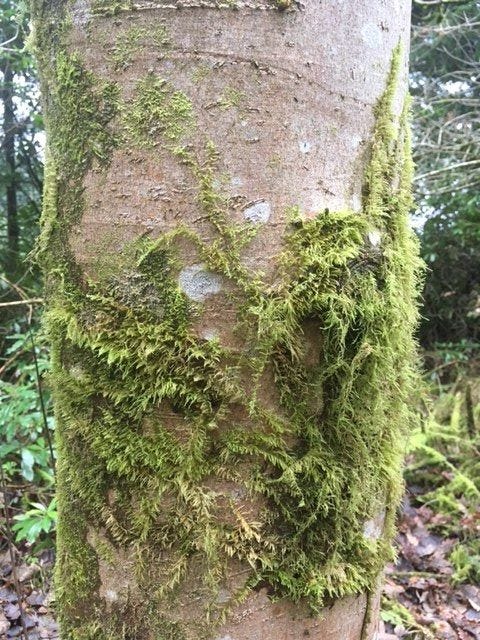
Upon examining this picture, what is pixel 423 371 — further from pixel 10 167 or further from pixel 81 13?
pixel 10 167

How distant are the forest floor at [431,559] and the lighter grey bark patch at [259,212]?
1.06m

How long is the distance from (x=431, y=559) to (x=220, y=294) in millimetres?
3439

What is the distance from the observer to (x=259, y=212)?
2.99ft

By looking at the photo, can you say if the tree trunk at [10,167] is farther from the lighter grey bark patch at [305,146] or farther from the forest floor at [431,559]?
the lighter grey bark patch at [305,146]

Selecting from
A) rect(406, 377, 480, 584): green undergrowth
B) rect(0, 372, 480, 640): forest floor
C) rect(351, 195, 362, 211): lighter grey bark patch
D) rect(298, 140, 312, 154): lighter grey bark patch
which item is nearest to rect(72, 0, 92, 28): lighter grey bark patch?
rect(298, 140, 312, 154): lighter grey bark patch

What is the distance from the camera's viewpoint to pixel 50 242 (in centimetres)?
104

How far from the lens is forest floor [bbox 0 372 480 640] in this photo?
2.72 m

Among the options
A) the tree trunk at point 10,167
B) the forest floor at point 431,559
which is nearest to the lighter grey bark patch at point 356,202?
the forest floor at point 431,559

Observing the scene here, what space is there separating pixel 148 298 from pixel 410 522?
3.74 meters

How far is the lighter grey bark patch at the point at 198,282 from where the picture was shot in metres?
0.92

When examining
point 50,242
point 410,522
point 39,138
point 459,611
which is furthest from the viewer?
point 39,138

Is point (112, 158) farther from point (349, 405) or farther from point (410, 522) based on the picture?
point (410, 522)

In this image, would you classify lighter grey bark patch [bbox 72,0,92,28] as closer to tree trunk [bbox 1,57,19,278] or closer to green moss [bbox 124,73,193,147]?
green moss [bbox 124,73,193,147]

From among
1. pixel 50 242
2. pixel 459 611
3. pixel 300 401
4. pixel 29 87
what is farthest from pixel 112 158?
pixel 29 87
